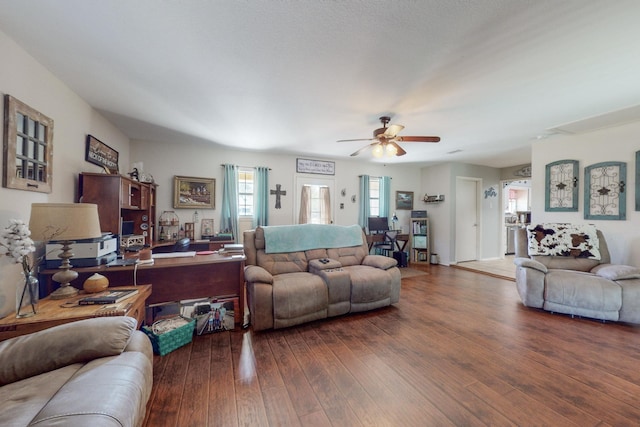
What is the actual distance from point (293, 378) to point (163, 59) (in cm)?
266

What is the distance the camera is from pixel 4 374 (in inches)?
43.8

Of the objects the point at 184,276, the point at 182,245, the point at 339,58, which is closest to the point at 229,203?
the point at 182,245

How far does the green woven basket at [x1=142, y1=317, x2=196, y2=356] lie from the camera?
198 centimetres

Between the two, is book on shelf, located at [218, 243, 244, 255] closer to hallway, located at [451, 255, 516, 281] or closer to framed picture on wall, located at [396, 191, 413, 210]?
framed picture on wall, located at [396, 191, 413, 210]

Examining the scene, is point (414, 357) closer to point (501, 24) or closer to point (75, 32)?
point (501, 24)

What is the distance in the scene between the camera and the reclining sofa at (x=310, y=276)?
2.39 meters

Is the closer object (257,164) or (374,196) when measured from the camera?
(257,164)

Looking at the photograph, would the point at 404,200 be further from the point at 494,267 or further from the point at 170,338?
the point at 170,338

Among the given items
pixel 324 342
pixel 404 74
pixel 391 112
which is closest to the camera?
pixel 404 74

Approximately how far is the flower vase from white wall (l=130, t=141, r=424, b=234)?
→ 2759mm

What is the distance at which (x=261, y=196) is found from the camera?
4703 millimetres

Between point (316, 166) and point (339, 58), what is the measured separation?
345 centimetres

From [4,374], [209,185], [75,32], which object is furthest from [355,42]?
[209,185]

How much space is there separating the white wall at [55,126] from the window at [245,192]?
2081 millimetres
